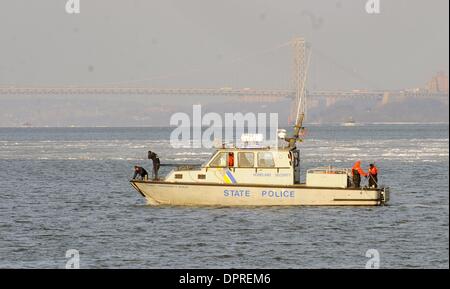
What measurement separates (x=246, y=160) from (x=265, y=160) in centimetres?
66

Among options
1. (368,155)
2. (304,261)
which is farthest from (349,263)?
(368,155)

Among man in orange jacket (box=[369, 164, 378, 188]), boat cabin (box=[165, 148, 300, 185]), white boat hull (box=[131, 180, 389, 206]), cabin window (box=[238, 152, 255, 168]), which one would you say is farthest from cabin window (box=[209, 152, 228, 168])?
man in orange jacket (box=[369, 164, 378, 188])

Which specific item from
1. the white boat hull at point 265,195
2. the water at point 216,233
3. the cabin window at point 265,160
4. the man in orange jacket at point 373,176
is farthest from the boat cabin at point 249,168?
the man in orange jacket at point 373,176

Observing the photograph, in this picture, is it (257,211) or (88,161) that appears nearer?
(257,211)

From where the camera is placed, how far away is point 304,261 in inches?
1092

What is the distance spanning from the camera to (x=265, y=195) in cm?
3631

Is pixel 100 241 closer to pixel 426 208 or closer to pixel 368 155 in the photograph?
pixel 426 208

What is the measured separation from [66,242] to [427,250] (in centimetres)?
1058

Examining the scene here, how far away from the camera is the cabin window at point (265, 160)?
1428 inches

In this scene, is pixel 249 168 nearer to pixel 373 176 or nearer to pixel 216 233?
pixel 216 233

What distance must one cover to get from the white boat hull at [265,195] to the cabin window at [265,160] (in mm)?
736

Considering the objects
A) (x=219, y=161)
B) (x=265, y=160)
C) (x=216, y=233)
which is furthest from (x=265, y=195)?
(x=216, y=233)

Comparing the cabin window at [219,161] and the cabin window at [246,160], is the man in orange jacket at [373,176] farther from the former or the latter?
the cabin window at [219,161]
